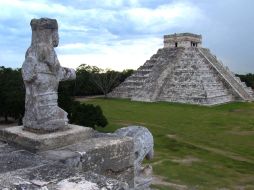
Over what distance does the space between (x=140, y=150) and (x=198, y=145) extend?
12.8 meters

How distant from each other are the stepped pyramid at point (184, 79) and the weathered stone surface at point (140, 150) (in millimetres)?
31501

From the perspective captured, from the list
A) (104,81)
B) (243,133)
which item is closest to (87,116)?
(243,133)

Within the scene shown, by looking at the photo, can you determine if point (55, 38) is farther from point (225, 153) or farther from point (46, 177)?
point (225, 153)

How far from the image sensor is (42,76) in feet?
13.6

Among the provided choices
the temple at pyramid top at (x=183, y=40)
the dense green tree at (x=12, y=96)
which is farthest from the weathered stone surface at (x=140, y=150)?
the temple at pyramid top at (x=183, y=40)

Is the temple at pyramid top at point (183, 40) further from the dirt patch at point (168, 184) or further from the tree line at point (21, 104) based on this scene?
the dirt patch at point (168, 184)

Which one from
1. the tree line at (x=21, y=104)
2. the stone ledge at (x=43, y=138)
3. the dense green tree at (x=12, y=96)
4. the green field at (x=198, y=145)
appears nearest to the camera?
the stone ledge at (x=43, y=138)

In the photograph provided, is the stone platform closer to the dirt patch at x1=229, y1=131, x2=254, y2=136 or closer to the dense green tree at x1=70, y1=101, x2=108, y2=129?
the dense green tree at x1=70, y1=101, x2=108, y2=129

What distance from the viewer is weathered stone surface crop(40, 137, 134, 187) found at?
381cm

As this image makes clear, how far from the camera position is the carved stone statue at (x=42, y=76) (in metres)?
4.14

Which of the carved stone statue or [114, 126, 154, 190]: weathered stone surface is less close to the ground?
the carved stone statue

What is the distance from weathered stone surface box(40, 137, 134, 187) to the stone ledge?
75mm

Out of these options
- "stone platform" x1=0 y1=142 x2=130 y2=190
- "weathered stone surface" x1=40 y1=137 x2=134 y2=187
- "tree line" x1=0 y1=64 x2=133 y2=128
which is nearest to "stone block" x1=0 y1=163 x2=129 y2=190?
"stone platform" x1=0 y1=142 x2=130 y2=190

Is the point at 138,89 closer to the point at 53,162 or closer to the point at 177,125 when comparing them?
the point at 177,125
